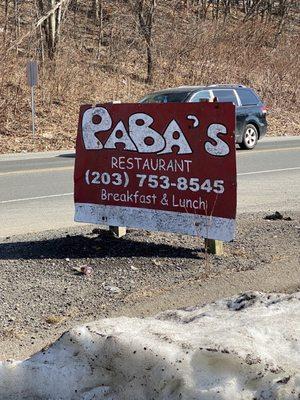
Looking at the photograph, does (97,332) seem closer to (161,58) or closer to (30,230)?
(30,230)

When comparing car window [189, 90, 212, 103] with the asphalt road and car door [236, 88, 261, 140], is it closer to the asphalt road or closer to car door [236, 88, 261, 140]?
car door [236, 88, 261, 140]

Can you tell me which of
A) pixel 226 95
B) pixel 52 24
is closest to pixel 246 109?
pixel 226 95

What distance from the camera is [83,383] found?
372cm

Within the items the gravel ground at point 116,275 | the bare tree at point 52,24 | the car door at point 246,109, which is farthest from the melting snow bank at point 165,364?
the bare tree at point 52,24

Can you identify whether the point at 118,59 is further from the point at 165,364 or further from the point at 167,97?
the point at 165,364

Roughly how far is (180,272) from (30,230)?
10.3 feet

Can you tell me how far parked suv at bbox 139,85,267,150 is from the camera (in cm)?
1972

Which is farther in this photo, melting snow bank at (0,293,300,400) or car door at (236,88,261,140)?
car door at (236,88,261,140)

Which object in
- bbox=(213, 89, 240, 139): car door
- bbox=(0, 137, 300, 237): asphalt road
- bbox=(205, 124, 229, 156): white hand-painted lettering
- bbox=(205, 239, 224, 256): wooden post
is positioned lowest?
bbox=(0, 137, 300, 237): asphalt road

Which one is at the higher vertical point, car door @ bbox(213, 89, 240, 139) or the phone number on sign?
the phone number on sign

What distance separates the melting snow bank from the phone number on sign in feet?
9.25

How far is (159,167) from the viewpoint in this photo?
7238 mm

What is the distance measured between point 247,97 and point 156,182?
15.4 metres

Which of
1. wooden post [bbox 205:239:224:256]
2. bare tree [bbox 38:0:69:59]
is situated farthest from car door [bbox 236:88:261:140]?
Answer: wooden post [bbox 205:239:224:256]
